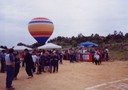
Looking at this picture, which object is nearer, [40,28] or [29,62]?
[29,62]

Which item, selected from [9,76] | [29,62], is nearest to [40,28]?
[29,62]

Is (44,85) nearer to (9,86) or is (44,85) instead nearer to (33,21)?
(9,86)

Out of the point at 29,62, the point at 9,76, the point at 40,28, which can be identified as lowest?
the point at 9,76

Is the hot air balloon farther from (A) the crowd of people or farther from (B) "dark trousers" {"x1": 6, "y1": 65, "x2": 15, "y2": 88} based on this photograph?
(B) "dark trousers" {"x1": 6, "y1": 65, "x2": 15, "y2": 88}

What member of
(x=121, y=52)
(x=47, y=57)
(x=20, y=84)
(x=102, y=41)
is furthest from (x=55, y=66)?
(x=102, y=41)

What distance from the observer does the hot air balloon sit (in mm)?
50781

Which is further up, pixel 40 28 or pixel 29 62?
pixel 40 28

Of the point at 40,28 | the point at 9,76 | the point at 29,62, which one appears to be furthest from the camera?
the point at 40,28

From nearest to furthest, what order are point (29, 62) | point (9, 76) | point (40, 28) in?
1. point (9, 76)
2. point (29, 62)
3. point (40, 28)

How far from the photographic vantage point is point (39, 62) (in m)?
23.9

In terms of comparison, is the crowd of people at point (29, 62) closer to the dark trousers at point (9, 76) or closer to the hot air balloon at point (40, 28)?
the dark trousers at point (9, 76)

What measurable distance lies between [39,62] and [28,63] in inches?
117

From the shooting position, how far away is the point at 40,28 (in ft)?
166

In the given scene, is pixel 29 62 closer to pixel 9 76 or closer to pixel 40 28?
pixel 9 76
